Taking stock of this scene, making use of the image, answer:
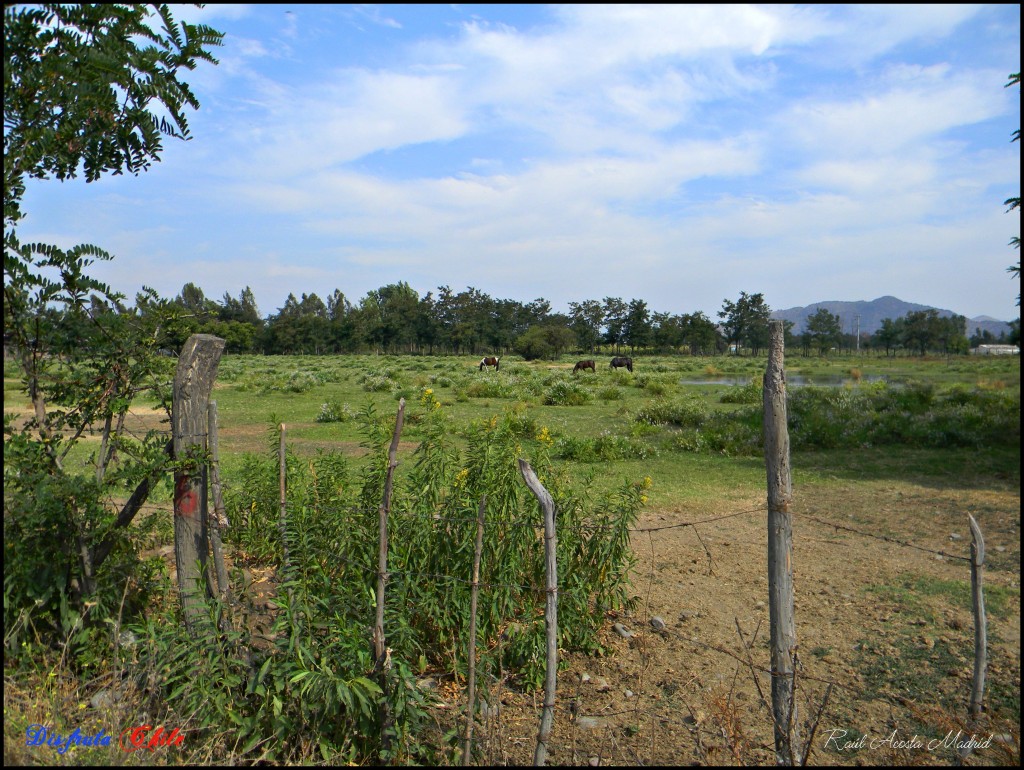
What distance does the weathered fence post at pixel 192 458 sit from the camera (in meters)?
3.74

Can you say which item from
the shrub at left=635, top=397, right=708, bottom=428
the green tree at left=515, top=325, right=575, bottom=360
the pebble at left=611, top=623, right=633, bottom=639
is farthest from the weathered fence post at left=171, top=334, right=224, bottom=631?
the green tree at left=515, top=325, right=575, bottom=360

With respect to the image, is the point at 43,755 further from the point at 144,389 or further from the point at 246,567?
the point at 246,567

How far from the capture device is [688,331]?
75438mm

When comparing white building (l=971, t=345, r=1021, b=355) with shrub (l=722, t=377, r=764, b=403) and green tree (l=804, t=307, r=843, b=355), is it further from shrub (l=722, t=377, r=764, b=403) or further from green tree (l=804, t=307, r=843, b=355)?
green tree (l=804, t=307, r=843, b=355)

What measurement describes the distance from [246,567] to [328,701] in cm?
282

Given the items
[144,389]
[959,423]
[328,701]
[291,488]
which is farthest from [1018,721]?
[959,423]

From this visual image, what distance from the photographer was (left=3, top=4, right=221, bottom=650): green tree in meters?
3.31

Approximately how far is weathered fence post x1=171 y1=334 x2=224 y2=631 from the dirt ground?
1.63 metres

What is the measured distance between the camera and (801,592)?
6.01 metres

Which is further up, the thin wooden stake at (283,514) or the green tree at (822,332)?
the green tree at (822,332)

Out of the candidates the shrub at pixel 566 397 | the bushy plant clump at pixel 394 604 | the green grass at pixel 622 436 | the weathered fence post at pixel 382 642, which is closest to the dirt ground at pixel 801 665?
the bushy plant clump at pixel 394 604

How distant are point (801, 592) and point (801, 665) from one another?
1500 millimetres

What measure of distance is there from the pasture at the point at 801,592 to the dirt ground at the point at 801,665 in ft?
0.05

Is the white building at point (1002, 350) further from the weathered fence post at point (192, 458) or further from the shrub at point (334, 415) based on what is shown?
the shrub at point (334, 415)
